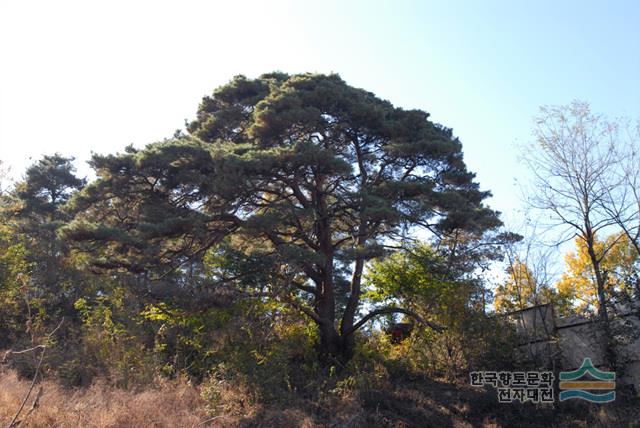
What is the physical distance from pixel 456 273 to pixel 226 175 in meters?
6.81

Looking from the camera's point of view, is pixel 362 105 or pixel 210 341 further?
pixel 362 105

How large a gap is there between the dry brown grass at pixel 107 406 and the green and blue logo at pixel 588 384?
7975 mm

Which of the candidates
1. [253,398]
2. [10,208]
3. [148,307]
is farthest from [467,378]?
[10,208]

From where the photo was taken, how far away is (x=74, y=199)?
12.7 meters

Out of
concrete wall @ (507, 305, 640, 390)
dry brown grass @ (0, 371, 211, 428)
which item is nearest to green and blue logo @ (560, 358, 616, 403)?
concrete wall @ (507, 305, 640, 390)

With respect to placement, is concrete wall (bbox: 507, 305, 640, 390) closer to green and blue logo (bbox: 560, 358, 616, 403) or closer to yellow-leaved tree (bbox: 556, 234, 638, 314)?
green and blue logo (bbox: 560, 358, 616, 403)

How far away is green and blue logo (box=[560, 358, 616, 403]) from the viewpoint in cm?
1095

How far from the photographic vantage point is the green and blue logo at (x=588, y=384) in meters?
10.9

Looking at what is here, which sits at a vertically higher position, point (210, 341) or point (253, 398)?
point (210, 341)

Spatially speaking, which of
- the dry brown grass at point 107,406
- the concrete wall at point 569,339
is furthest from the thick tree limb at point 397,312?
the dry brown grass at point 107,406

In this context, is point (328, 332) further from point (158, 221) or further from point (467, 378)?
point (158, 221)

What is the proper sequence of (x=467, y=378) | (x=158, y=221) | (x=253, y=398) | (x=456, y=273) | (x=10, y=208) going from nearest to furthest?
1. (x=253, y=398)
2. (x=158, y=221)
3. (x=467, y=378)
4. (x=456, y=273)
5. (x=10, y=208)

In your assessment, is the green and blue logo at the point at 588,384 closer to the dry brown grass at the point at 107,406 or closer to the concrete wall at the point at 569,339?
the concrete wall at the point at 569,339

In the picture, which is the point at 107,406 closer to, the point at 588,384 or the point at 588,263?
the point at 588,384
